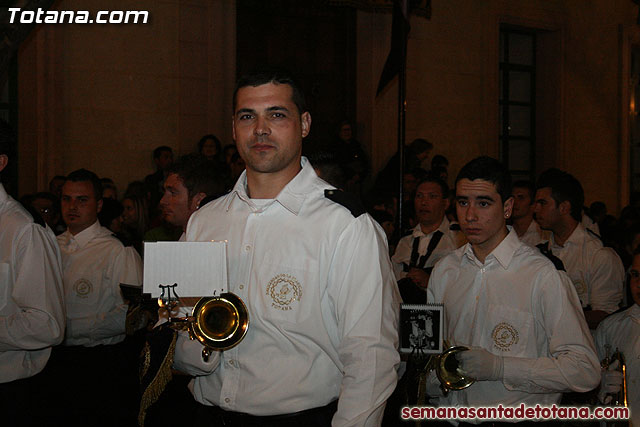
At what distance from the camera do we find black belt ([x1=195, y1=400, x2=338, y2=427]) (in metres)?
2.75

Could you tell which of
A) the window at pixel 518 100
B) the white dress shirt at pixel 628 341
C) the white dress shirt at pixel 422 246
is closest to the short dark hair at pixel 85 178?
the white dress shirt at pixel 422 246

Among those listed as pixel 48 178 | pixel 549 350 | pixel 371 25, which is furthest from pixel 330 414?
pixel 371 25

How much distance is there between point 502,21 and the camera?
1452cm

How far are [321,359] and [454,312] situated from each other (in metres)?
1.41

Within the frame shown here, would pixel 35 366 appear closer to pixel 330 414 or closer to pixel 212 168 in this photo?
pixel 212 168

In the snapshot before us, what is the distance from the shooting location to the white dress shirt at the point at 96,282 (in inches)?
222

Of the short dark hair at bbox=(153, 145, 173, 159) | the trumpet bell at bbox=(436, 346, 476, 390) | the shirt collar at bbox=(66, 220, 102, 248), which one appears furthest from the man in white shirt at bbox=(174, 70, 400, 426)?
the short dark hair at bbox=(153, 145, 173, 159)

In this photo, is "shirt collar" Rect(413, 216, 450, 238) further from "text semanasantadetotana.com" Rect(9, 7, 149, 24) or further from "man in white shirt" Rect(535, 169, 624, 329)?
"text semanasantadetotana.com" Rect(9, 7, 149, 24)

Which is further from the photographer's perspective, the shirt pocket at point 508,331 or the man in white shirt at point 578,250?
the man in white shirt at point 578,250

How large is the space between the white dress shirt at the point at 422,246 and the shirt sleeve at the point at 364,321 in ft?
13.3

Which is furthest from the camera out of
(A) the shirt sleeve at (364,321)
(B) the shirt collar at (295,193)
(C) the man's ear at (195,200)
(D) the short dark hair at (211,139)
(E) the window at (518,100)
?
(E) the window at (518,100)

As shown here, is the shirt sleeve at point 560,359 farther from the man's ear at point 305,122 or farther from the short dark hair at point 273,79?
the short dark hair at point 273,79

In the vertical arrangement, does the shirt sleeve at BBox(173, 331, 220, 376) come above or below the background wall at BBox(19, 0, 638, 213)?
below

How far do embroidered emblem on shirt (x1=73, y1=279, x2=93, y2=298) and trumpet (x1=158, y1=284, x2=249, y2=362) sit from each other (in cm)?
331
